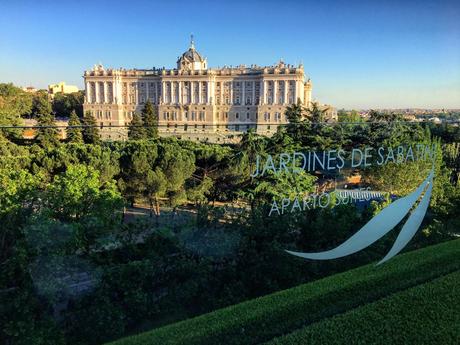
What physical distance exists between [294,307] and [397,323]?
884 millimetres

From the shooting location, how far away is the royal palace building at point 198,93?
40.9 meters

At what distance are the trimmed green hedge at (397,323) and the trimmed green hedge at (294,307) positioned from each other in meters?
0.25

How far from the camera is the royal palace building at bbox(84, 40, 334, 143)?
4094cm

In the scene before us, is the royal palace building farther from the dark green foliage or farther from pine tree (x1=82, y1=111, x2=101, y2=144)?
pine tree (x1=82, y1=111, x2=101, y2=144)

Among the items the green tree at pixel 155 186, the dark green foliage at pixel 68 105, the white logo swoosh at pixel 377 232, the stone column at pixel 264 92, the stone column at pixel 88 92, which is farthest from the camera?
the dark green foliage at pixel 68 105

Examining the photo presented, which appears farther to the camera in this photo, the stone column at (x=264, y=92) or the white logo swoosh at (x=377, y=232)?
the stone column at (x=264, y=92)

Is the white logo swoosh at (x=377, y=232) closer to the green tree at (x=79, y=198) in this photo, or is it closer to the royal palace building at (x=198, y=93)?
the green tree at (x=79, y=198)

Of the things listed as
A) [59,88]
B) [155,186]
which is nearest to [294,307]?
[155,186]

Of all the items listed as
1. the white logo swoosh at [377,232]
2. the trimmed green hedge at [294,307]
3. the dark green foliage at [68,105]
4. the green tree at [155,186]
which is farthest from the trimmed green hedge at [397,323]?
the dark green foliage at [68,105]

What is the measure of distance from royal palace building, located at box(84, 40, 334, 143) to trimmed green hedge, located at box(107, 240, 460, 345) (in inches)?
1456

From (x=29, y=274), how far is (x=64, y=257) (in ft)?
1.38

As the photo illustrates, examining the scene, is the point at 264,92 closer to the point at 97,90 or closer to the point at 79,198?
the point at 97,90

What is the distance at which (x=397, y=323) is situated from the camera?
328cm

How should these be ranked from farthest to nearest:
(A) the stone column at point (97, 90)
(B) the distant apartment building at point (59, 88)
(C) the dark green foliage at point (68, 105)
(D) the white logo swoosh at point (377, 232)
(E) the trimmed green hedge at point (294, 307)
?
(B) the distant apartment building at point (59, 88) → (C) the dark green foliage at point (68, 105) → (A) the stone column at point (97, 90) → (D) the white logo swoosh at point (377, 232) → (E) the trimmed green hedge at point (294, 307)
